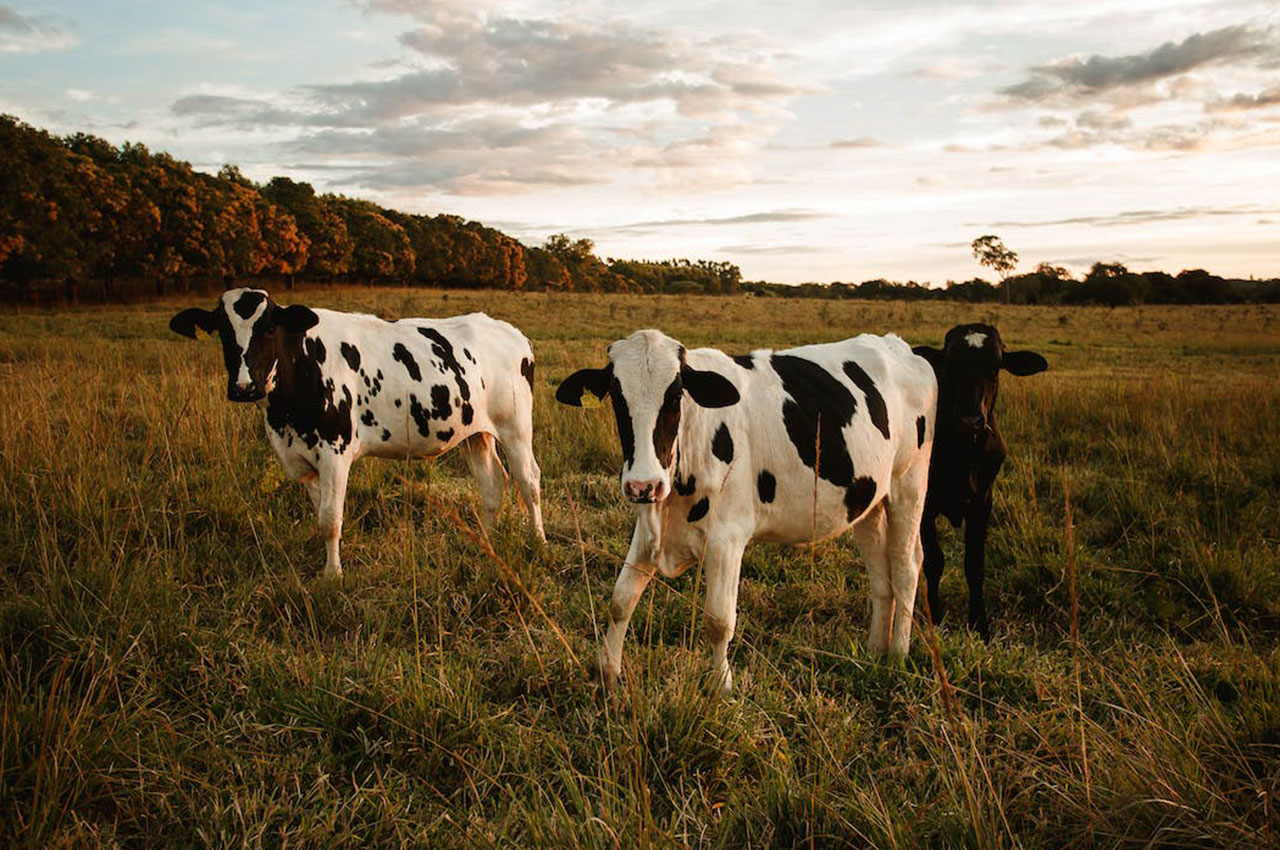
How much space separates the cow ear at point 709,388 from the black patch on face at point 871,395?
1.17 metres

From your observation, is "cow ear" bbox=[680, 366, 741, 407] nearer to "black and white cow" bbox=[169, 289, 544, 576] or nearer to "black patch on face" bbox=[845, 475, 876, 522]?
"black patch on face" bbox=[845, 475, 876, 522]

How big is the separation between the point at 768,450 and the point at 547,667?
1.56 metres

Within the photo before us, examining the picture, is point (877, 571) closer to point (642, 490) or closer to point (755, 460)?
point (755, 460)

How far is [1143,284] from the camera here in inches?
2608

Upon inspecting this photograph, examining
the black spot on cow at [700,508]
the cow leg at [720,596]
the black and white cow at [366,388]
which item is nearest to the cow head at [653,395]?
the black spot on cow at [700,508]

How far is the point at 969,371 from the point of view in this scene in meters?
5.18

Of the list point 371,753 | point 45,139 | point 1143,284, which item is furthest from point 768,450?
point 1143,284

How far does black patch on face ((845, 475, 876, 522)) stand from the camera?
4.15m

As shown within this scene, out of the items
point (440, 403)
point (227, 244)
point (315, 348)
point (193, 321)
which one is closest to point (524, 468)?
point (440, 403)

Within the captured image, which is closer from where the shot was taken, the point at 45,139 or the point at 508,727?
the point at 508,727

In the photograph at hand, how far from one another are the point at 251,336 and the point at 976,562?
5185 millimetres

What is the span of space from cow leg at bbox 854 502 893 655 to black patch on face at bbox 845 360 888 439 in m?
0.58

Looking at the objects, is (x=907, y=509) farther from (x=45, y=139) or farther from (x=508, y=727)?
(x=45, y=139)

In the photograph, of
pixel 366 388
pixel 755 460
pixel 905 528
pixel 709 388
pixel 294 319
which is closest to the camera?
pixel 709 388
